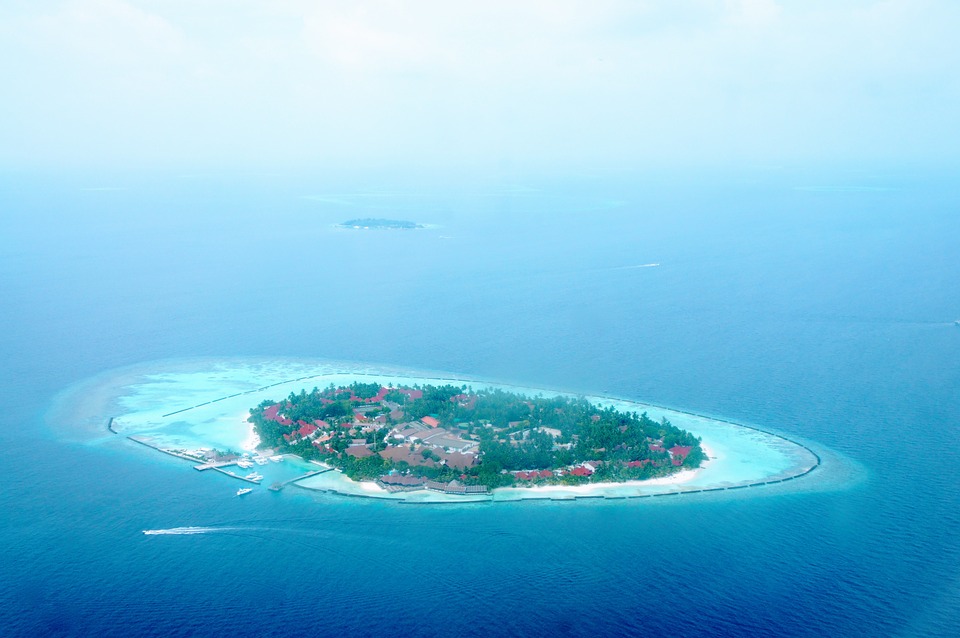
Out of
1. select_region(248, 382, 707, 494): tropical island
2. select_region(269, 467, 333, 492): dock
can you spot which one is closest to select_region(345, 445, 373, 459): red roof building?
select_region(248, 382, 707, 494): tropical island

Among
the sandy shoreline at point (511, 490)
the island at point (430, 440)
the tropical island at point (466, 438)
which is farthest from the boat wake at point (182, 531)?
the tropical island at point (466, 438)

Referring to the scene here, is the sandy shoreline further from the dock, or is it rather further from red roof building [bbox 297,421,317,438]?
red roof building [bbox 297,421,317,438]

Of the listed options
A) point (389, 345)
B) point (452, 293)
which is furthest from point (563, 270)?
point (389, 345)

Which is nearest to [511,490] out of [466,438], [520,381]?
[466,438]

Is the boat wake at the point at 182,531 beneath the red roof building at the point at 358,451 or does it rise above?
beneath

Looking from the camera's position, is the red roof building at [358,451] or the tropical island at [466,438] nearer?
the tropical island at [466,438]

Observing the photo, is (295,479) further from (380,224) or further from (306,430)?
(380,224)

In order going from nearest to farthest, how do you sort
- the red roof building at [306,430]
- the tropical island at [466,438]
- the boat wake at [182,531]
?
the boat wake at [182,531], the tropical island at [466,438], the red roof building at [306,430]

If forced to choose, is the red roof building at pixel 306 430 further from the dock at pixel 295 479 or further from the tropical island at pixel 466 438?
the dock at pixel 295 479
